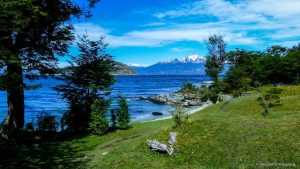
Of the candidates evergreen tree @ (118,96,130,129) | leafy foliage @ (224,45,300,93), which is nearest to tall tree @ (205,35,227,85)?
leafy foliage @ (224,45,300,93)

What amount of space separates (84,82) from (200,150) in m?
14.4

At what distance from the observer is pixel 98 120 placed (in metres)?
26.8

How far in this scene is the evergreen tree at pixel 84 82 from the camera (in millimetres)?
28609

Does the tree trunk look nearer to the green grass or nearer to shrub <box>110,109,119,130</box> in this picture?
the green grass

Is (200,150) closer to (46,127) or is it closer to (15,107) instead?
(46,127)

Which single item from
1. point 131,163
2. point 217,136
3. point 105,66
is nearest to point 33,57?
point 105,66

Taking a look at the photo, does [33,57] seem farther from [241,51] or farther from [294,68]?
[241,51]

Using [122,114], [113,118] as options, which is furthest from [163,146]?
[113,118]

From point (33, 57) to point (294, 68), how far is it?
182 ft

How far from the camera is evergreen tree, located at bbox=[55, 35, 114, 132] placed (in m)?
28.6

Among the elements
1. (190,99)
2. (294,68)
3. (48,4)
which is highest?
(48,4)

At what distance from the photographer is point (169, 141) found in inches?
713

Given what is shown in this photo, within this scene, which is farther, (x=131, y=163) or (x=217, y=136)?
(x=217, y=136)

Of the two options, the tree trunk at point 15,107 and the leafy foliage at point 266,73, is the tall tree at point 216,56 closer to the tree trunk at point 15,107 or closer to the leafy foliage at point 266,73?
the leafy foliage at point 266,73
